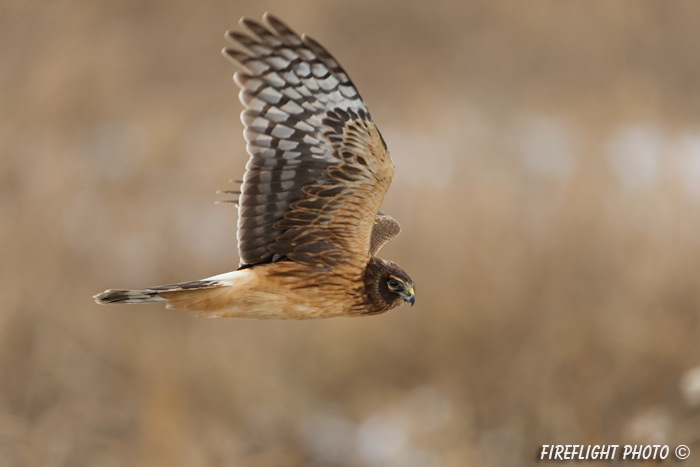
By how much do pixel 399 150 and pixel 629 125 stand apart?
12.3ft

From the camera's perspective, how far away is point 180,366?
8070 mm

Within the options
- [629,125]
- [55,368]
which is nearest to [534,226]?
[629,125]

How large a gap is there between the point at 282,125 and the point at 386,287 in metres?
0.78

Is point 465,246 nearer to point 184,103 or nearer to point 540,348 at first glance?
point 540,348

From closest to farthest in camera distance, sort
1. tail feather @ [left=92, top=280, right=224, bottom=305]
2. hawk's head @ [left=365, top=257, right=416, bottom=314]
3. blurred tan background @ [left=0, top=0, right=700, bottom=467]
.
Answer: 1. tail feather @ [left=92, top=280, right=224, bottom=305]
2. hawk's head @ [left=365, top=257, right=416, bottom=314]
3. blurred tan background @ [left=0, top=0, right=700, bottom=467]

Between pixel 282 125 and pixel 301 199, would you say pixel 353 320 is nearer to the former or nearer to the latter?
pixel 301 199

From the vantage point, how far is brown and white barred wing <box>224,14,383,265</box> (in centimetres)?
253

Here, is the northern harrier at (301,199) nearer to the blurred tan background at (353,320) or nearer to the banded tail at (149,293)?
the banded tail at (149,293)
